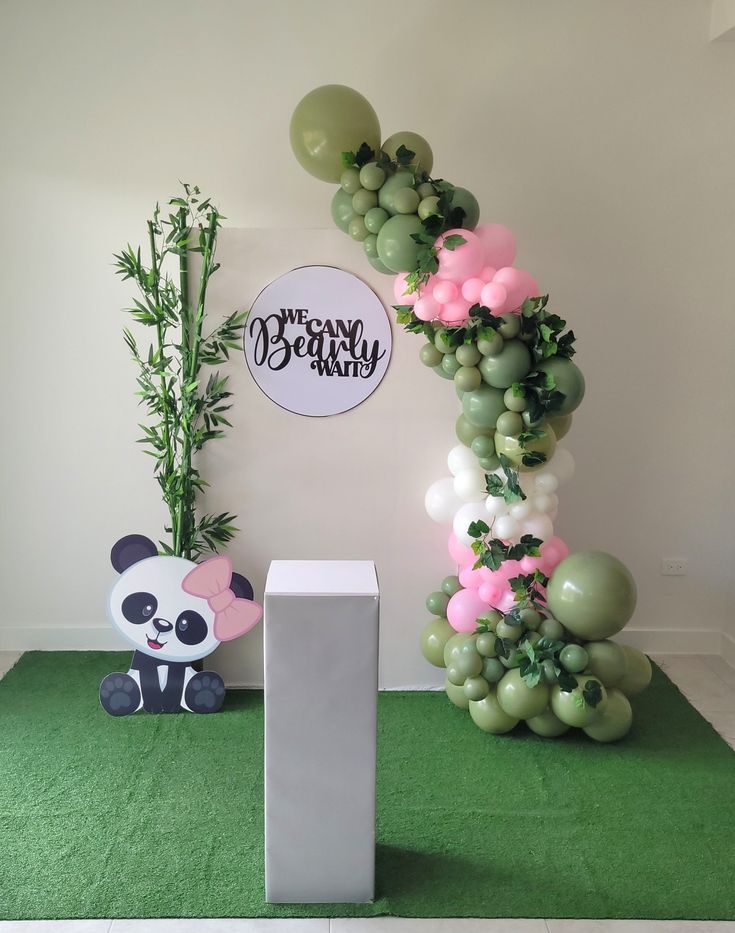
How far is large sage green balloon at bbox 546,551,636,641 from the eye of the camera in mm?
3357

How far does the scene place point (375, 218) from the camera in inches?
133

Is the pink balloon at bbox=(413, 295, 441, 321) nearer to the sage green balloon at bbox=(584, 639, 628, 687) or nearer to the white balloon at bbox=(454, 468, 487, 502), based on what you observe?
the white balloon at bbox=(454, 468, 487, 502)

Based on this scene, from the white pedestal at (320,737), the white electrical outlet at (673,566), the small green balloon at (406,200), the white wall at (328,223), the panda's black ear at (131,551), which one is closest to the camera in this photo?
the white pedestal at (320,737)

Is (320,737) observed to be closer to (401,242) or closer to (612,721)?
(612,721)

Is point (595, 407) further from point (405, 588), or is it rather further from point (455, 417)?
point (405, 588)

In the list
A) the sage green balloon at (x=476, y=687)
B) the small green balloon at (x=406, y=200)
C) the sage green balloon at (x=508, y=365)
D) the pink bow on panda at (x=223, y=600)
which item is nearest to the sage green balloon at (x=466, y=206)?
the small green balloon at (x=406, y=200)

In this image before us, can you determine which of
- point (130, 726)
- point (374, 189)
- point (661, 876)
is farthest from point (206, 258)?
point (661, 876)

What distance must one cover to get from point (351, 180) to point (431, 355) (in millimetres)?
724

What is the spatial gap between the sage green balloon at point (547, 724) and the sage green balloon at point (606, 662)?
0.81ft

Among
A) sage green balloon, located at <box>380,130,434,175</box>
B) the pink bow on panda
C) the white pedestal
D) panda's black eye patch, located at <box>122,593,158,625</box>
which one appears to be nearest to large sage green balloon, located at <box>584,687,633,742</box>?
the white pedestal

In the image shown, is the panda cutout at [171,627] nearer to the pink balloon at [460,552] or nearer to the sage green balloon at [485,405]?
the pink balloon at [460,552]

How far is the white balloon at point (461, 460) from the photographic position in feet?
11.8

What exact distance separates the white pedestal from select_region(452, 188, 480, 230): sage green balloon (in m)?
1.49

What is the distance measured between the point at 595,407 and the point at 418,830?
2260 mm
